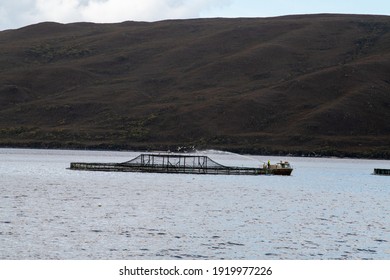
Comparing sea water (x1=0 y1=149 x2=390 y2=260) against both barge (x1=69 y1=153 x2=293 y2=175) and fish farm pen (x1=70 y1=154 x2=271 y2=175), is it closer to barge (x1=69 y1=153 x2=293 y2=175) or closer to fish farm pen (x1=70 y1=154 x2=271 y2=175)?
fish farm pen (x1=70 y1=154 x2=271 y2=175)

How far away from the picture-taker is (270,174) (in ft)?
535

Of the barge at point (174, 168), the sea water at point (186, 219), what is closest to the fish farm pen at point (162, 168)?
the barge at point (174, 168)

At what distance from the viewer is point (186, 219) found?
8012cm

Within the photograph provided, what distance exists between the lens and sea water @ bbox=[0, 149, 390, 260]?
60500mm

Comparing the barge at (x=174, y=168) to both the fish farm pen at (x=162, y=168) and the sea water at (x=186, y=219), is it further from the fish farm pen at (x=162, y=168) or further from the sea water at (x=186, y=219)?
the sea water at (x=186, y=219)

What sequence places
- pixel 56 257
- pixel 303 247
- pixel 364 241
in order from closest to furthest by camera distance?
pixel 56 257 → pixel 303 247 → pixel 364 241

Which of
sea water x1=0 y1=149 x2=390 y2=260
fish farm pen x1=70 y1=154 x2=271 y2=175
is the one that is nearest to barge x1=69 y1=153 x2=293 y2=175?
fish farm pen x1=70 y1=154 x2=271 y2=175

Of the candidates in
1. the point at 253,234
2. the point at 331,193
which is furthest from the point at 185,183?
the point at 253,234

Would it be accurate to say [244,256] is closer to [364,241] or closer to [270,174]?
[364,241]

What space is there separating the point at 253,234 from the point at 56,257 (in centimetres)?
1955

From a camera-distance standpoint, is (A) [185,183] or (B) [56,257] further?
(A) [185,183]

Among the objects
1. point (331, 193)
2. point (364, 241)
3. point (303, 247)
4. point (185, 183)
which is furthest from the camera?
point (185, 183)

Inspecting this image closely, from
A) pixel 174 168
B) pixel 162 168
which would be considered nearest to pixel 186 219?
pixel 162 168

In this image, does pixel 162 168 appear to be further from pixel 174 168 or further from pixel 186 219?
pixel 186 219
